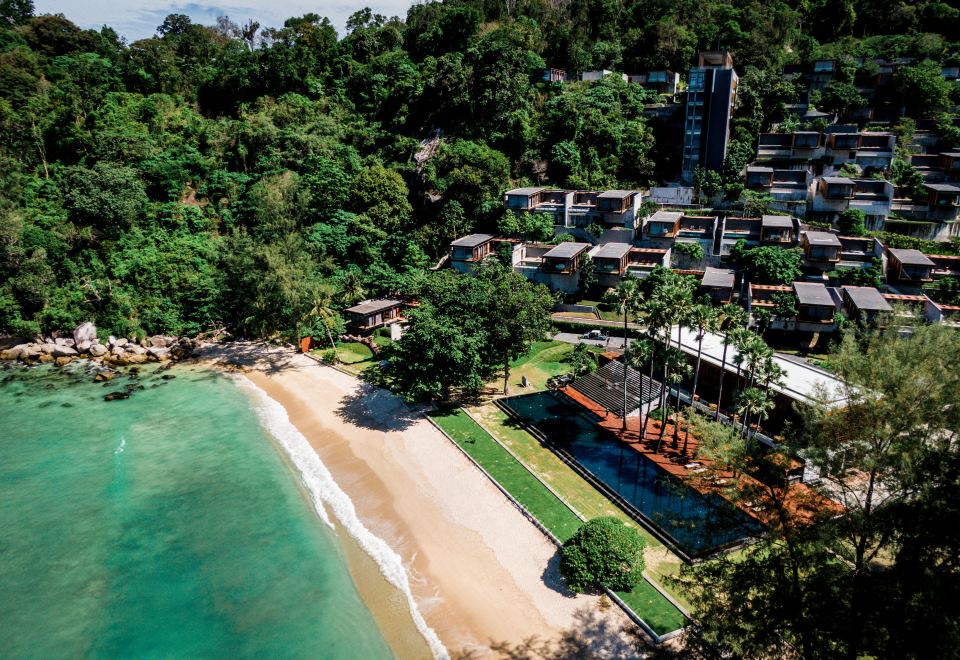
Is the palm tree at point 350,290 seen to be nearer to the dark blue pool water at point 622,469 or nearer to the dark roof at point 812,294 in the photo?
the dark blue pool water at point 622,469

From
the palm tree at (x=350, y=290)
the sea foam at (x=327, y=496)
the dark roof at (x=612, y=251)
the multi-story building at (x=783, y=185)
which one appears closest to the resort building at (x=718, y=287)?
the dark roof at (x=612, y=251)

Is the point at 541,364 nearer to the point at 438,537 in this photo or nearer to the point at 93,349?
the point at 438,537

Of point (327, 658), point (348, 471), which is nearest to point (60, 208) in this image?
point (348, 471)

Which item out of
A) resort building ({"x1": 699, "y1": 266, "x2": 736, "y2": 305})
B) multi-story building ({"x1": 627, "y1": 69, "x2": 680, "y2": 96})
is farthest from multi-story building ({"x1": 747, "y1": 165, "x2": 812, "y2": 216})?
multi-story building ({"x1": 627, "y1": 69, "x2": 680, "y2": 96})

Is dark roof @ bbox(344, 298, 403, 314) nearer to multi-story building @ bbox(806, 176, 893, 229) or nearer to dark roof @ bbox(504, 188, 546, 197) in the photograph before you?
dark roof @ bbox(504, 188, 546, 197)

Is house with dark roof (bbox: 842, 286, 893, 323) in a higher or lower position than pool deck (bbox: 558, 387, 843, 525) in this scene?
higher

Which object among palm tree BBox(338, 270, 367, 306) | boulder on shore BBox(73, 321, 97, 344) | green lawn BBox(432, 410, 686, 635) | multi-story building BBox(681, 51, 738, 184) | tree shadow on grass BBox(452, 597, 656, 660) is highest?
multi-story building BBox(681, 51, 738, 184)

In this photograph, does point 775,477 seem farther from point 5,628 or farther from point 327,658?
point 5,628
